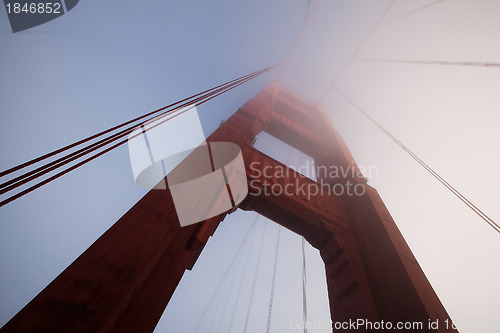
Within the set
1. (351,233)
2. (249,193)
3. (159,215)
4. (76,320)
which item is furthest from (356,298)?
(76,320)

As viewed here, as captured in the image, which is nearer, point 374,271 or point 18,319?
point 18,319

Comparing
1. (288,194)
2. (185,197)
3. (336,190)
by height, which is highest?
(185,197)

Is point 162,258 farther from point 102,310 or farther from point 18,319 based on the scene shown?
point 18,319

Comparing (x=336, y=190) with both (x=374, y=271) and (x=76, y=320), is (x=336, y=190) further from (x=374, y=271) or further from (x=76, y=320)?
(x=76, y=320)

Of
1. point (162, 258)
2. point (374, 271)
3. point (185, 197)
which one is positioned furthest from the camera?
point (374, 271)

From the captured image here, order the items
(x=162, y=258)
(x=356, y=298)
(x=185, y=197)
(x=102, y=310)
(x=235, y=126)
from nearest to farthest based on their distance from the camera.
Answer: (x=102, y=310)
(x=162, y=258)
(x=185, y=197)
(x=356, y=298)
(x=235, y=126)

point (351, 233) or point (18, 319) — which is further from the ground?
point (18, 319)
